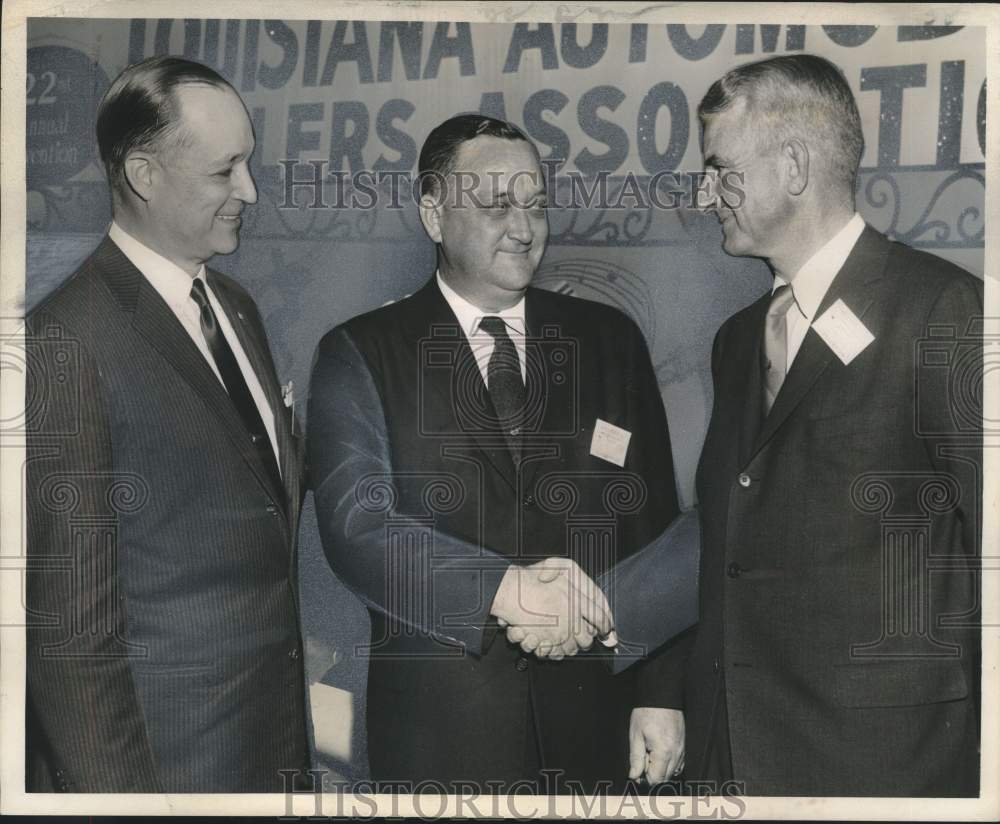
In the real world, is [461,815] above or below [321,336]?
below

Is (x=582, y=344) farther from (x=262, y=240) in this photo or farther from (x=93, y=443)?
(x=93, y=443)

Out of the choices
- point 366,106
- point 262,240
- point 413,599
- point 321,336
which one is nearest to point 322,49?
point 366,106

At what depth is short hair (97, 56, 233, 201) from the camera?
2965 millimetres

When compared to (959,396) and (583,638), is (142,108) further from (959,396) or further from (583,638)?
(959,396)

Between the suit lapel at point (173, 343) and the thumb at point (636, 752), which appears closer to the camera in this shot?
the suit lapel at point (173, 343)

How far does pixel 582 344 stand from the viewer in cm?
303

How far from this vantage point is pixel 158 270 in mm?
2947

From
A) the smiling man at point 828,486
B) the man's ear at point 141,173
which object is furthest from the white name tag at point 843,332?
the man's ear at point 141,173

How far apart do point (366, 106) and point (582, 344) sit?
2.65 feet

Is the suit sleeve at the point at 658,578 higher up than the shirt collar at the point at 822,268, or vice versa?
the shirt collar at the point at 822,268

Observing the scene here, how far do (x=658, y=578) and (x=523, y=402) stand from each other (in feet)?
1.83

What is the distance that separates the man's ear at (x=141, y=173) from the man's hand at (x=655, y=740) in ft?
5.84

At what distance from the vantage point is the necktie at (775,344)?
9.77ft

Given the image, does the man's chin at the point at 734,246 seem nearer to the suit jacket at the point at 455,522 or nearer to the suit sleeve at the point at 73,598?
the suit jacket at the point at 455,522
